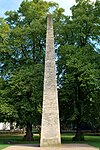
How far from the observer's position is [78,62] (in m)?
31.7

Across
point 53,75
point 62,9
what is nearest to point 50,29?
point 53,75

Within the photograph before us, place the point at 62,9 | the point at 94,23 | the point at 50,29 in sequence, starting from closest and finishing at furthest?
the point at 50,29 < the point at 94,23 < the point at 62,9

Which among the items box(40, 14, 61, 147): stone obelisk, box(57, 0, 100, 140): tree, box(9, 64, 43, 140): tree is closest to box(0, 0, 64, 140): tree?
box(9, 64, 43, 140): tree

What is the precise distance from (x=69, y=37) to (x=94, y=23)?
313 centimetres

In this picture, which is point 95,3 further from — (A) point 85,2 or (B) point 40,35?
(B) point 40,35

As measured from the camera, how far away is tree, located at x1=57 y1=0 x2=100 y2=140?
31.8 metres

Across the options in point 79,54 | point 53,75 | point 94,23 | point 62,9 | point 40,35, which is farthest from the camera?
point 62,9

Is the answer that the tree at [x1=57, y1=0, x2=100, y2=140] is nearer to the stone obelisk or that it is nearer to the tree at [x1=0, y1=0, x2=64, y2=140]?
the tree at [x1=0, y1=0, x2=64, y2=140]

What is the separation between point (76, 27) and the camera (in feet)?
114

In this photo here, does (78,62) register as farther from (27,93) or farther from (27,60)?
(27,60)

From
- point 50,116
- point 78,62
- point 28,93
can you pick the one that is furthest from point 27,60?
point 50,116

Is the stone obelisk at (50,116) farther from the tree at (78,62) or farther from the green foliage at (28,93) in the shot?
the green foliage at (28,93)

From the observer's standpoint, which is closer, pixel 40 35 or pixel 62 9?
pixel 40 35

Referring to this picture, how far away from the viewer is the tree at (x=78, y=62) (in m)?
31.8
